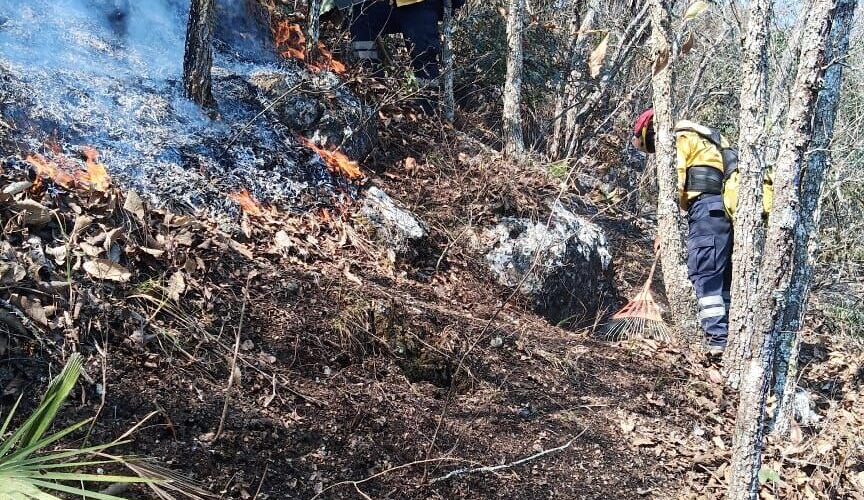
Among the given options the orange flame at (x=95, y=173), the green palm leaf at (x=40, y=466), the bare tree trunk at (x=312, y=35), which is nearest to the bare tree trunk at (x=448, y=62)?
the bare tree trunk at (x=312, y=35)

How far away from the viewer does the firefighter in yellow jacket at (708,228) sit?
5297mm

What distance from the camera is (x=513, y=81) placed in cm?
662

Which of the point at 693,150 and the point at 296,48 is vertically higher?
the point at 296,48

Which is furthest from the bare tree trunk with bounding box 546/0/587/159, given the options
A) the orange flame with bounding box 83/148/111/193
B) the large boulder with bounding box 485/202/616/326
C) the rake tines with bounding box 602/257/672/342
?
the orange flame with bounding box 83/148/111/193

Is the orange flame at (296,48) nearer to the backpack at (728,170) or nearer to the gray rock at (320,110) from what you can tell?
the gray rock at (320,110)

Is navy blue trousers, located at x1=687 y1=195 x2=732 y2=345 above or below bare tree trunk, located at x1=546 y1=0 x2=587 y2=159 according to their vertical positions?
below

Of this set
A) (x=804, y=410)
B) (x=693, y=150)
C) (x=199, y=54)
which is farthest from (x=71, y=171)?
(x=804, y=410)

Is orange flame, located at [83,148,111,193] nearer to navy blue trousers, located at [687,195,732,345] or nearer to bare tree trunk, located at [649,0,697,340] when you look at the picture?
bare tree trunk, located at [649,0,697,340]

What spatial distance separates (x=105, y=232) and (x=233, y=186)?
1212mm

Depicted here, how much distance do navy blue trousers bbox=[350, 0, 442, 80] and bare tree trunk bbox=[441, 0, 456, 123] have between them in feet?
0.30

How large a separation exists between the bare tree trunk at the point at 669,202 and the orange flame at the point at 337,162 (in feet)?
7.60

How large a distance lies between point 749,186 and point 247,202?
3.17 metres

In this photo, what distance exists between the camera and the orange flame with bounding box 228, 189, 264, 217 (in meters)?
4.41

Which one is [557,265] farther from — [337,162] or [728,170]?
[337,162]
